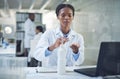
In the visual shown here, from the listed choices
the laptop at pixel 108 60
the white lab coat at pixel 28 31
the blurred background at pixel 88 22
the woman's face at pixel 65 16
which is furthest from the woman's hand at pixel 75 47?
the white lab coat at pixel 28 31

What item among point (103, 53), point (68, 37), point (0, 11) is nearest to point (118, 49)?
point (103, 53)

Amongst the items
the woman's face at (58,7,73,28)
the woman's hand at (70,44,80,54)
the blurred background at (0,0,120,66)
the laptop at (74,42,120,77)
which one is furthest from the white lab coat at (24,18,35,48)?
the laptop at (74,42,120,77)

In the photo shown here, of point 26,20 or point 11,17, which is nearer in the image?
point 26,20

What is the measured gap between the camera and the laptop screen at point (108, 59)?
1329 millimetres

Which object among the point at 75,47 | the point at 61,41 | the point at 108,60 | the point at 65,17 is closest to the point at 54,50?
the point at 61,41

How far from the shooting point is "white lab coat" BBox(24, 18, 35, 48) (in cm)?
435

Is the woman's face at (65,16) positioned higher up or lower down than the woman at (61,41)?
higher up

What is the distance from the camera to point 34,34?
4.23 m

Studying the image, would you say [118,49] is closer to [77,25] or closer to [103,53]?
[103,53]

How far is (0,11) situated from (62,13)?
17.0 feet

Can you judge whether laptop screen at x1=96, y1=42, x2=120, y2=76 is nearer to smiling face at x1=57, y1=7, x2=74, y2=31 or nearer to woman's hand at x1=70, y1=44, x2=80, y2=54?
woman's hand at x1=70, y1=44, x2=80, y2=54

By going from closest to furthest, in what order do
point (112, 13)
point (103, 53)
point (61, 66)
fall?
point (103, 53)
point (61, 66)
point (112, 13)

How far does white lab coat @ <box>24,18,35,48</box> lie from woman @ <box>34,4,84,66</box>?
2.00 meters

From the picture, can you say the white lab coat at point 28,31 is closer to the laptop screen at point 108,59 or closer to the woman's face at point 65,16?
the woman's face at point 65,16
